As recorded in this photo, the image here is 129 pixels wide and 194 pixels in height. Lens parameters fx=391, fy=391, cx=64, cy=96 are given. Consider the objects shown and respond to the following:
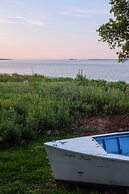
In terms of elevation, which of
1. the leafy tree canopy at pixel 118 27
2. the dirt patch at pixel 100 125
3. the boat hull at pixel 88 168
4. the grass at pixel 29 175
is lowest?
the grass at pixel 29 175

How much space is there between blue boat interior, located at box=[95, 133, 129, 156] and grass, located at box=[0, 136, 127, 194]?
3.72ft

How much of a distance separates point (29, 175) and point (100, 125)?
4.59m

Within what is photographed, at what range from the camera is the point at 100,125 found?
11703 mm

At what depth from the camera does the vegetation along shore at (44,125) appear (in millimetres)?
7223

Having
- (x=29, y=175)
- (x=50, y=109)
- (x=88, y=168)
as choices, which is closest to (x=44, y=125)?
(x=50, y=109)

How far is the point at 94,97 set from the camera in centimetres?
1426

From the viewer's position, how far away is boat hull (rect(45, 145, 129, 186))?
20.0 ft

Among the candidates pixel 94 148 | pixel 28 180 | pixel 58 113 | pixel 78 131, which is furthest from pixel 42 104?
pixel 94 148

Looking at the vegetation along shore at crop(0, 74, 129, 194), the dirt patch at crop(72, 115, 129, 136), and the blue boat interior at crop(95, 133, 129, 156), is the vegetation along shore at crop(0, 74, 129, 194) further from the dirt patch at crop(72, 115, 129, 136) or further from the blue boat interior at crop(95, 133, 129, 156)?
the blue boat interior at crop(95, 133, 129, 156)

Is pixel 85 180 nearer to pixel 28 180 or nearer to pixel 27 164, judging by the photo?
pixel 28 180

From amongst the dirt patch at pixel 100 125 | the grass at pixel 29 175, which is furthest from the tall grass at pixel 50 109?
the grass at pixel 29 175

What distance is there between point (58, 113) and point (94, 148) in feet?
17.4

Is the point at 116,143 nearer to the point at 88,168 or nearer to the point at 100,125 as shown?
the point at 88,168

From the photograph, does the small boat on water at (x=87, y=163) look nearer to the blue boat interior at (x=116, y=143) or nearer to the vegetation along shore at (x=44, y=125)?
the vegetation along shore at (x=44, y=125)
